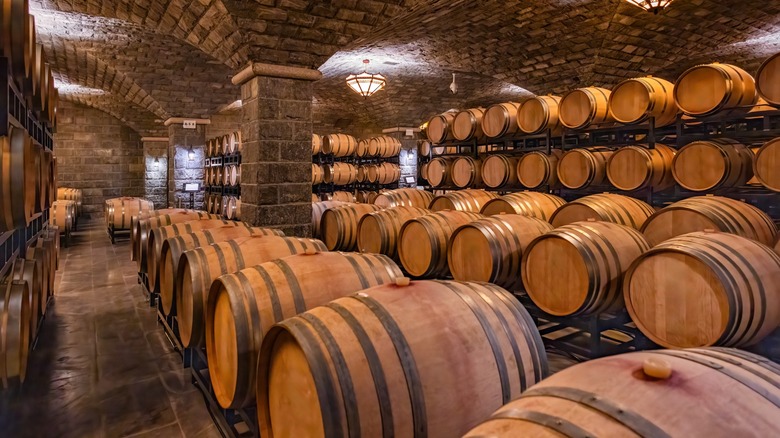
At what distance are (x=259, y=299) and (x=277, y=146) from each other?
3529 millimetres

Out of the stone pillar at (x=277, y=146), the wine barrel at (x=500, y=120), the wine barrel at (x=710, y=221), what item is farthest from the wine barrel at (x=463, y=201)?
the wine barrel at (x=710, y=221)

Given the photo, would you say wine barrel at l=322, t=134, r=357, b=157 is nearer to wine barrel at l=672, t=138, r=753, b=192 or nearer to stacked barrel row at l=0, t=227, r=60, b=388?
wine barrel at l=672, t=138, r=753, b=192

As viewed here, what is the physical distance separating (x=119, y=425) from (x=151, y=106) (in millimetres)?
10566

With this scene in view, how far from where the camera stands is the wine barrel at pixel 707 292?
2.50m

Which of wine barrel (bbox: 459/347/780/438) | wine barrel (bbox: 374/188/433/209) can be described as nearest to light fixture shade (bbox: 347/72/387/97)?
wine barrel (bbox: 374/188/433/209)

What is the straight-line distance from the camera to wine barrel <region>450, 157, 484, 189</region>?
7.01 meters

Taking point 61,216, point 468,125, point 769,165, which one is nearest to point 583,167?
point 769,165

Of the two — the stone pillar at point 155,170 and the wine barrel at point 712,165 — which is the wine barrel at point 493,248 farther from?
the stone pillar at point 155,170

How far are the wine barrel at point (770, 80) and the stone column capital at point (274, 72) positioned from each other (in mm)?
4487

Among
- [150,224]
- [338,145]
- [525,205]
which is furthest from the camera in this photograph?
[338,145]

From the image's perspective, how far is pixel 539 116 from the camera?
6.16m

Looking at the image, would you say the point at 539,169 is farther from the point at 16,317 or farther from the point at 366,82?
the point at 16,317

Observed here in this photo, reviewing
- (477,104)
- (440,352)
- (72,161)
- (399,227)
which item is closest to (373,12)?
(399,227)

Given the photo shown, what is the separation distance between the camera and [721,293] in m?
2.52
